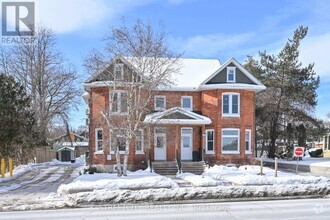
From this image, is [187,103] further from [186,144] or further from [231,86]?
[231,86]

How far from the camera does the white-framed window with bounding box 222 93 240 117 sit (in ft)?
90.9

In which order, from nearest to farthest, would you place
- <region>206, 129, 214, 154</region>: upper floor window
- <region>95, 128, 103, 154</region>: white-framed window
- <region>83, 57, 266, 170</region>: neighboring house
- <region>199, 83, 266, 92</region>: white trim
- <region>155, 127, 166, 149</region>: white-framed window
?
<region>155, 127, 166, 149</region>: white-framed window < <region>83, 57, 266, 170</region>: neighboring house < <region>95, 128, 103, 154</region>: white-framed window < <region>199, 83, 266, 92</region>: white trim < <region>206, 129, 214, 154</region>: upper floor window

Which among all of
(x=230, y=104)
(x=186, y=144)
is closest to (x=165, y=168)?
(x=186, y=144)

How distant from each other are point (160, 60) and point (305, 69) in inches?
877

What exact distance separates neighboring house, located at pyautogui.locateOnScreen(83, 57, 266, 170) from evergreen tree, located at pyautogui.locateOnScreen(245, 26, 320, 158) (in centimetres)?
968

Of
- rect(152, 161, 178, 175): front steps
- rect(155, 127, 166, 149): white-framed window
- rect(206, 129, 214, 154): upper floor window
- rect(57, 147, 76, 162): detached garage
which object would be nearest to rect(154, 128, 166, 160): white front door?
rect(155, 127, 166, 149): white-framed window

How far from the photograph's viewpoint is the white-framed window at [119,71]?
70.8 feet

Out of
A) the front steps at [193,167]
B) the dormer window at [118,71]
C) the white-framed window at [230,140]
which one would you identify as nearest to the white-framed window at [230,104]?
the white-framed window at [230,140]

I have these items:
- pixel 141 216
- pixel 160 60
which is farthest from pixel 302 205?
pixel 160 60

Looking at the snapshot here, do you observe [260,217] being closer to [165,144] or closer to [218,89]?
[165,144]

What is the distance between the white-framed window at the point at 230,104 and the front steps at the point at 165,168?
5951mm

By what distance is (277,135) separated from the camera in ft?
129

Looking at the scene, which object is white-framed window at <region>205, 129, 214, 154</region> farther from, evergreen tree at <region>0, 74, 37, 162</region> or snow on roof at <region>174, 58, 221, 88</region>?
evergreen tree at <region>0, 74, 37, 162</region>

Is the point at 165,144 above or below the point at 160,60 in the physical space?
below
